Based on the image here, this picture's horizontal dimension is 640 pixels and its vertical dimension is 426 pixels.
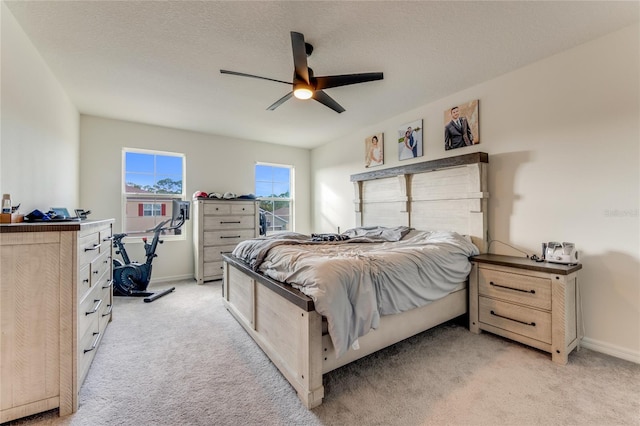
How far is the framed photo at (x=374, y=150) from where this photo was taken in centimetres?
419

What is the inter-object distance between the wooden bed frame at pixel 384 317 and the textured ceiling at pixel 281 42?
1021mm

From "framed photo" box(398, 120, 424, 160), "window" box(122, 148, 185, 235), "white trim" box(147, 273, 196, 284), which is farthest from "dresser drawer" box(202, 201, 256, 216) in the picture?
"framed photo" box(398, 120, 424, 160)

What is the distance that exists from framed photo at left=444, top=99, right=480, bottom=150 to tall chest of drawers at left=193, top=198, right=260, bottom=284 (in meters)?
3.23

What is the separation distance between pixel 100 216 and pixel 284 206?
3.08 meters

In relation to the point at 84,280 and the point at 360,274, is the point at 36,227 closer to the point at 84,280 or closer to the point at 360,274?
the point at 84,280

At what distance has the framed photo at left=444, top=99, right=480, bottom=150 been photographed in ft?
10.0

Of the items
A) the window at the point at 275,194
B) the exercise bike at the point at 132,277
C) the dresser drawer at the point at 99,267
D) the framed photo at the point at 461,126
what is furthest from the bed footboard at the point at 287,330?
the window at the point at 275,194

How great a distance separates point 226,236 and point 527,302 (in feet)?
13.0

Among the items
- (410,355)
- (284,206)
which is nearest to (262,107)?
(284,206)

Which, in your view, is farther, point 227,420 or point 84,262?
point 84,262

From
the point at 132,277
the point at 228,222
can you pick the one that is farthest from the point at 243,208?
the point at 132,277

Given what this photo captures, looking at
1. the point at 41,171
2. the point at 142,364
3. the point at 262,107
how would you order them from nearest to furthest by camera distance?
the point at 142,364 < the point at 41,171 < the point at 262,107

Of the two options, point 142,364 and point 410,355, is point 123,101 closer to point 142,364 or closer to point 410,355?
point 142,364

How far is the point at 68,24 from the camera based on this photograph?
6.70 feet
